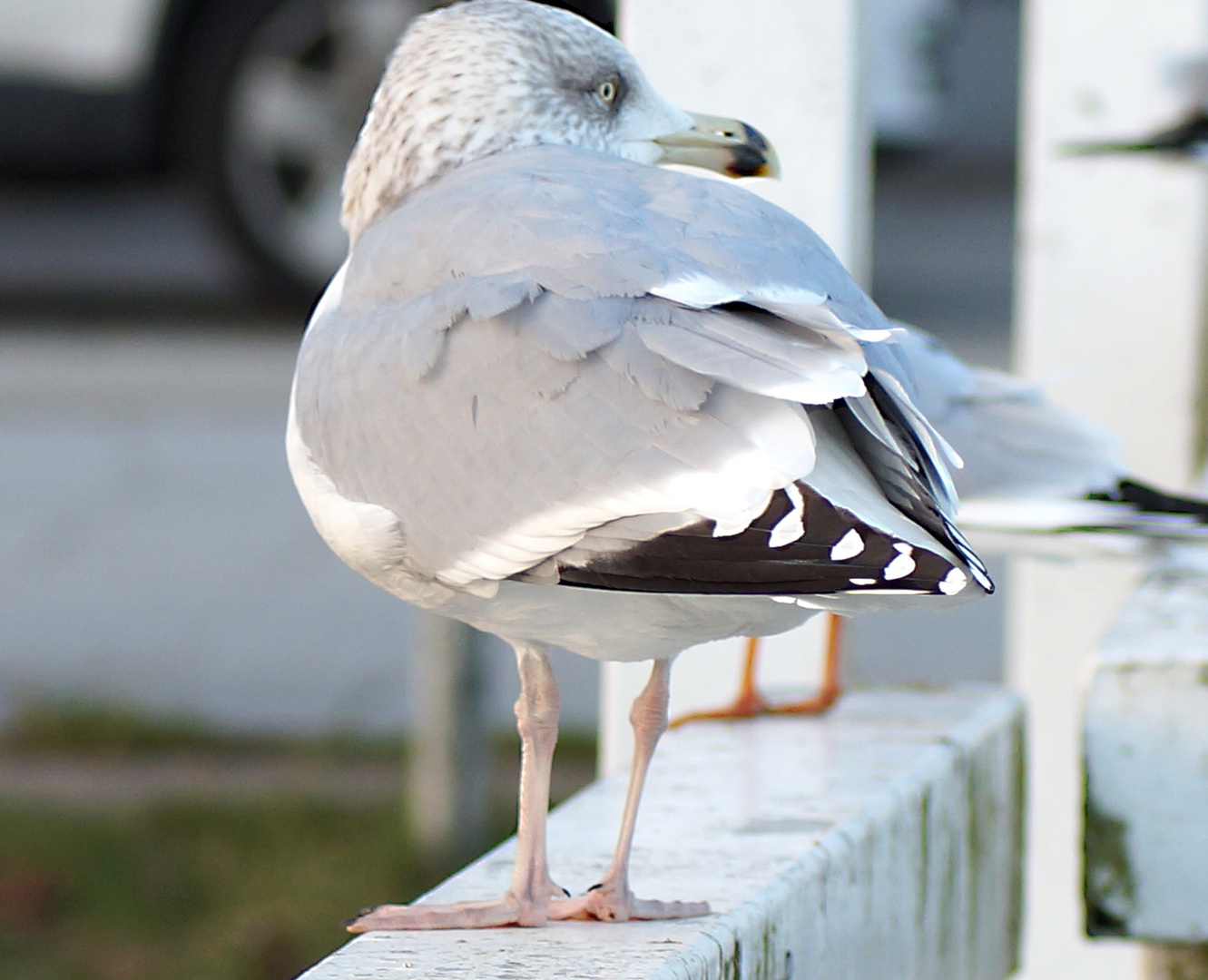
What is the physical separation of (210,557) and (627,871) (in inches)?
182

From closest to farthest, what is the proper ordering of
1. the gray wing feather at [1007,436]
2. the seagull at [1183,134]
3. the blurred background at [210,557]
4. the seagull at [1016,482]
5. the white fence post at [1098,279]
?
the seagull at [1016,482] < the gray wing feather at [1007,436] < the seagull at [1183,134] < the white fence post at [1098,279] < the blurred background at [210,557]

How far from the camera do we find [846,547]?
4.71 ft

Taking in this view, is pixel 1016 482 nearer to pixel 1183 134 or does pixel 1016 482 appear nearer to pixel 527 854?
pixel 1183 134

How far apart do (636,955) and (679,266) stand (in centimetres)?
60

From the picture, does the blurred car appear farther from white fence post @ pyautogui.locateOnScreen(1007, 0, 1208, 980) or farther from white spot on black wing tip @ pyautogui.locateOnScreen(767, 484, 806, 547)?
white spot on black wing tip @ pyautogui.locateOnScreen(767, 484, 806, 547)

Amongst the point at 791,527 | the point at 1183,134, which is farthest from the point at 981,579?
the point at 1183,134

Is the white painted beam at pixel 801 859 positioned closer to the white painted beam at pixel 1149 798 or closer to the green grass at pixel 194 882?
the white painted beam at pixel 1149 798

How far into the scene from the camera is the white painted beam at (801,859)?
1.70 meters

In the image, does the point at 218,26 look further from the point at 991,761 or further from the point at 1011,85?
the point at 1011,85

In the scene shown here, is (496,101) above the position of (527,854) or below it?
above

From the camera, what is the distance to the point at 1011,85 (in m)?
16.2

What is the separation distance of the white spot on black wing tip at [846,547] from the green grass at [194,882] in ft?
8.54

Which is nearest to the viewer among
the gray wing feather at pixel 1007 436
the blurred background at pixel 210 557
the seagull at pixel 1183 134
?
the gray wing feather at pixel 1007 436

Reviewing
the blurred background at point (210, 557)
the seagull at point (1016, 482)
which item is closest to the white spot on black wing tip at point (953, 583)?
the seagull at point (1016, 482)
